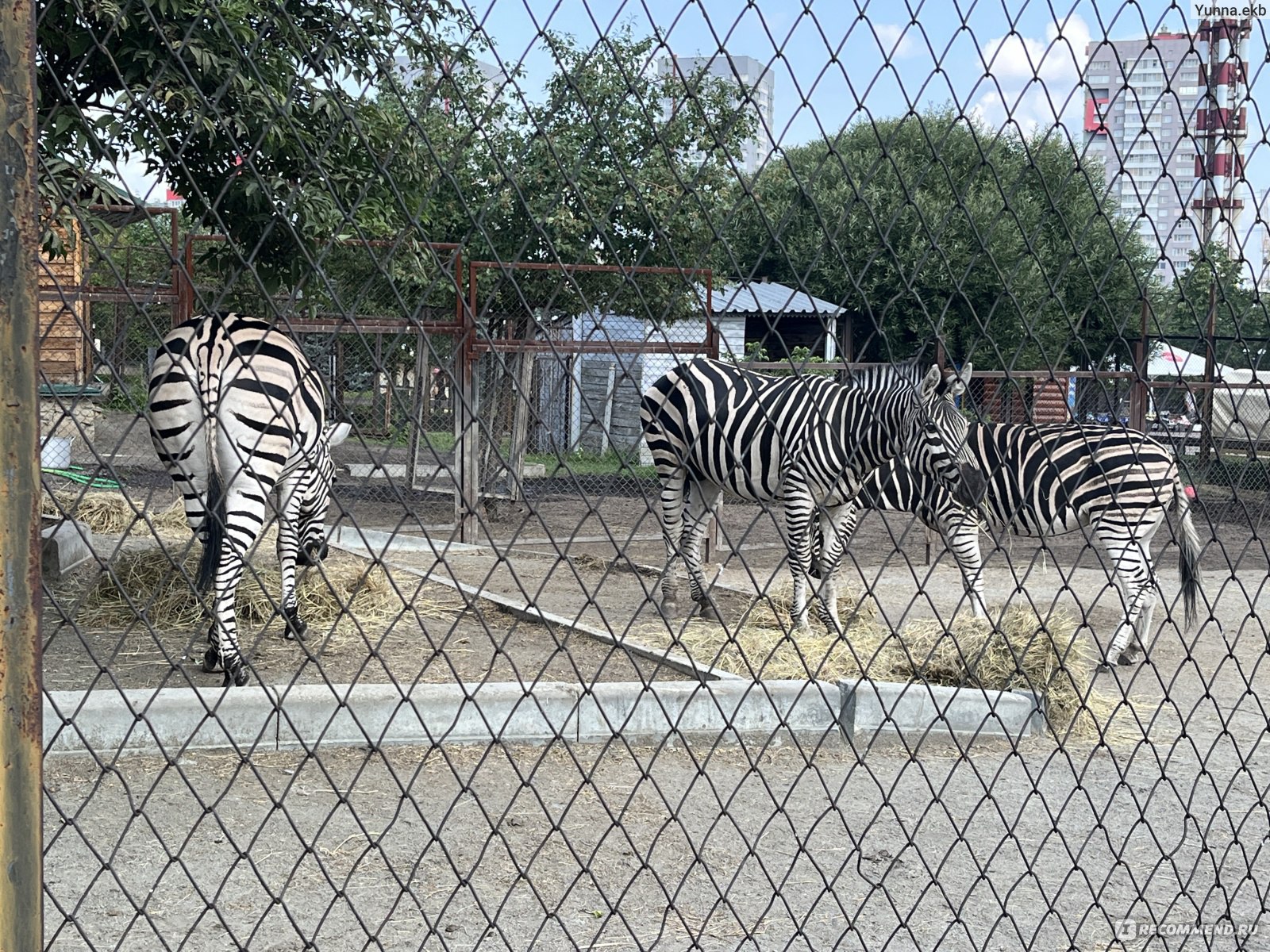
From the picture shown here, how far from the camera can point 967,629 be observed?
25.4ft

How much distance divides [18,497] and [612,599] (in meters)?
8.16

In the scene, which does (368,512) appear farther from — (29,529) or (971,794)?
(29,529)

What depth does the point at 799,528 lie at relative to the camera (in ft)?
29.2

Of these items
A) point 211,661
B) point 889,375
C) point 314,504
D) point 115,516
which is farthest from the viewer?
point 115,516

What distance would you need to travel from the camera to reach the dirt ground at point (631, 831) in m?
3.43

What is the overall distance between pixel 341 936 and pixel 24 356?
2.47 m

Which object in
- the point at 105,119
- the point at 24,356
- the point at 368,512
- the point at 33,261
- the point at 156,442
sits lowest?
the point at 368,512

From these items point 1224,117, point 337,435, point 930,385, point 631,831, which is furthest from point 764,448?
point 1224,117

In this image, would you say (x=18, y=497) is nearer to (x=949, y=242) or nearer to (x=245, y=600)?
(x=245, y=600)

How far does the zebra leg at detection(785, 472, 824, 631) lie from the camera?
28.2 feet

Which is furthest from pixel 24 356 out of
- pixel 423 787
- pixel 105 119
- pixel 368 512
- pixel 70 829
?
pixel 368 512

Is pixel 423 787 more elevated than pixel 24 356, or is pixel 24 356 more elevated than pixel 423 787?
pixel 24 356

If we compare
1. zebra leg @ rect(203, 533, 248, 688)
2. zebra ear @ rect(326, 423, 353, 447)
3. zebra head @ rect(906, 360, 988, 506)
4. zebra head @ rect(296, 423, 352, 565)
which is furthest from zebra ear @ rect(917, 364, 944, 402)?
zebra head @ rect(296, 423, 352, 565)

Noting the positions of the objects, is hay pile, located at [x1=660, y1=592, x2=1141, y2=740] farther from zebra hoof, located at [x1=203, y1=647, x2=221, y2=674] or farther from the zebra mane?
zebra hoof, located at [x1=203, y1=647, x2=221, y2=674]
